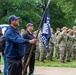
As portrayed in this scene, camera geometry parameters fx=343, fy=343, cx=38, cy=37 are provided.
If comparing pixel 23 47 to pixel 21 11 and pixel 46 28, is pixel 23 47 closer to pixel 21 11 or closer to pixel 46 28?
pixel 46 28

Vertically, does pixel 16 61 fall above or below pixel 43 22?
below

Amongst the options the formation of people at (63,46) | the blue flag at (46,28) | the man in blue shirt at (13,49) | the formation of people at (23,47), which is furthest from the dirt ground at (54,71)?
the man in blue shirt at (13,49)

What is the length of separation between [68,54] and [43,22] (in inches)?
373

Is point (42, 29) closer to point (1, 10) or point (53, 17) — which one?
point (1, 10)

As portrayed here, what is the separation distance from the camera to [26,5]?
5147 cm

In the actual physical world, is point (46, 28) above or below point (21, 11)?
below

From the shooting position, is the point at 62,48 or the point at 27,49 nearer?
the point at 27,49

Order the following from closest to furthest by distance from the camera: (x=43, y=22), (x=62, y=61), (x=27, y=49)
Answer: (x=43, y=22) → (x=27, y=49) → (x=62, y=61)

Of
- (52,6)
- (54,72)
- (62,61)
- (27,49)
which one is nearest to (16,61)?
(27,49)

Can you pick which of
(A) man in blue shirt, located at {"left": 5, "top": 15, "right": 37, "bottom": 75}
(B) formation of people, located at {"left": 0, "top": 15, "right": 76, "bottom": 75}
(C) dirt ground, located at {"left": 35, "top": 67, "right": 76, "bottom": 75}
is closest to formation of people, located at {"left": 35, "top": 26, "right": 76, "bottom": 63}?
(B) formation of people, located at {"left": 0, "top": 15, "right": 76, "bottom": 75}

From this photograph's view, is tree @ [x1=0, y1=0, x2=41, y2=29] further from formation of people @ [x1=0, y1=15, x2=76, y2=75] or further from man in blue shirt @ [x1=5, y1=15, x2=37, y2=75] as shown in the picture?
man in blue shirt @ [x1=5, y1=15, x2=37, y2=75]

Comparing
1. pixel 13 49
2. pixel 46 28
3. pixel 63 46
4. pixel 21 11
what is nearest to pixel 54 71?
pixel 63 46

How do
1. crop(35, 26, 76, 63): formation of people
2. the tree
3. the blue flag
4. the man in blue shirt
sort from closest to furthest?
the man in blue shirt < the blue flag < crop(35, 26, 76, 63): formation of people < the tree

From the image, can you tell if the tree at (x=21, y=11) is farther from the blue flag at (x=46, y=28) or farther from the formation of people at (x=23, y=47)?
the blue flag at (x=46, y=28)
